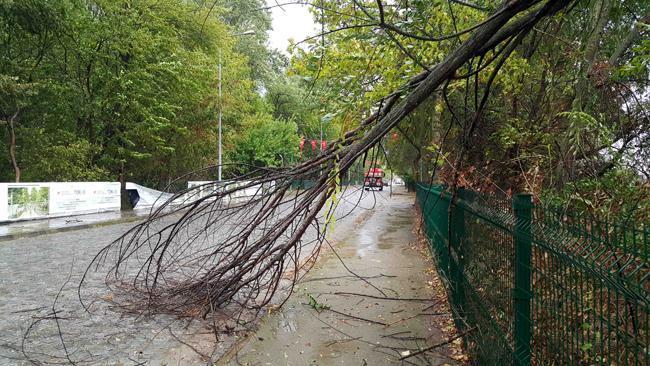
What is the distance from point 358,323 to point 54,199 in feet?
56.3

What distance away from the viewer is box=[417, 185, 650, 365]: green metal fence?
5.14ft

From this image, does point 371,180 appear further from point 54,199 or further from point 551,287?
point 54,199

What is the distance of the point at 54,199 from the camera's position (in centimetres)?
1825

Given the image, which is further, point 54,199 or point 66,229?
→ point 54,199

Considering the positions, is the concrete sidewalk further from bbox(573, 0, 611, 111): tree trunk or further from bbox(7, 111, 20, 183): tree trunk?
bbox(7, 111, 20, 183): tree trunk

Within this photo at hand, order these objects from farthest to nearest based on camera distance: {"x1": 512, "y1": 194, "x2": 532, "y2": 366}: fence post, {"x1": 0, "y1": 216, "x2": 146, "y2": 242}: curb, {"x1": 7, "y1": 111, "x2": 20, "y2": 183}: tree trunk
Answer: {"x1": 7, "y1": 111, "x2": 20, "y2": 183}: tree trunk → {"x1": 0, "y1": 216, "x2": 146, "y2": 242}: curb → {"x1": 512, "y1": 194, "x2": 532, "y2": 366}: fence post

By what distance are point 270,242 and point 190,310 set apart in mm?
1864

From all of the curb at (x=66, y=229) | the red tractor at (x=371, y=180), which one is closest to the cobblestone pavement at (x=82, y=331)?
the red tractor at (x=371, y=180)

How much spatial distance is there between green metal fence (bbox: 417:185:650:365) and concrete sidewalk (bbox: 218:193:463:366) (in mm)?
685

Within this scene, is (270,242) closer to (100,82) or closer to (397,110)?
(397,110)

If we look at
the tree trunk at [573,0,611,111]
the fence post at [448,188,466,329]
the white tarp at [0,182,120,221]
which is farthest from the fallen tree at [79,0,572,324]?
the white tarp at [0,182,120,221]

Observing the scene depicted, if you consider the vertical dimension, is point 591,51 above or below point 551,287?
above

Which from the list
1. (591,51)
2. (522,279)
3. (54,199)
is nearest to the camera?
(522,279)

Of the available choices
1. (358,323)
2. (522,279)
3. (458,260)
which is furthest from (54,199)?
(522,279)
